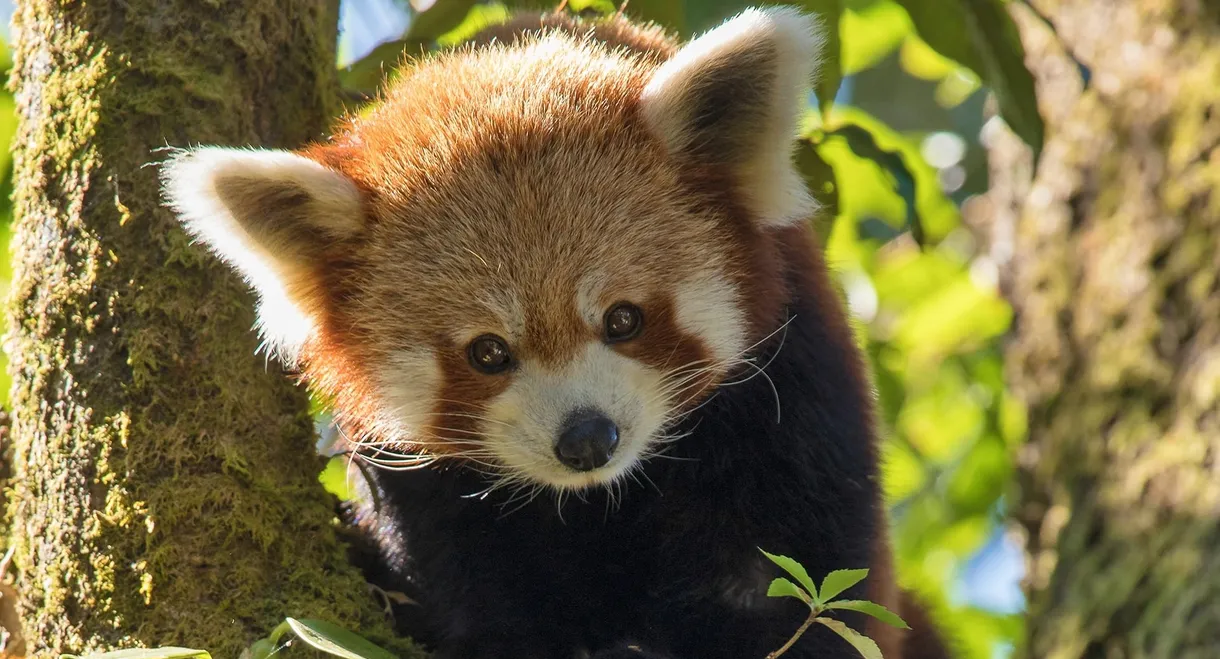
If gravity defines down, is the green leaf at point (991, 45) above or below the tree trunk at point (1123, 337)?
above

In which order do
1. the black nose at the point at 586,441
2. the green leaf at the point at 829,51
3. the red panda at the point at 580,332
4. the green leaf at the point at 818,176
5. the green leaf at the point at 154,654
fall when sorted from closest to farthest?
1. the green leaf at the point at 154,654
2. the black nose at the point at 586,441
3. the red panda at the point at 580,332
4. the green leaf at the point at 829,51
5. the green leaf at the point at 818,176

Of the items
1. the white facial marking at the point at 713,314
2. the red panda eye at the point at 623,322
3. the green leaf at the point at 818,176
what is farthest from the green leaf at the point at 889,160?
the red panda eye at the point at 623,322

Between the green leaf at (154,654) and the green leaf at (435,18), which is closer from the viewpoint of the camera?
the green leaf at (154,654)

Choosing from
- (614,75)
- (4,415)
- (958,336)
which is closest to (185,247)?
(4,415)

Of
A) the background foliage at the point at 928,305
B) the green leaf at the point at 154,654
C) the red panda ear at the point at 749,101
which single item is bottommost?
the background foliage at the point at 928,305

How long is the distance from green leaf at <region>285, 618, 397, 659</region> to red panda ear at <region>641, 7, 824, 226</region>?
1.59m

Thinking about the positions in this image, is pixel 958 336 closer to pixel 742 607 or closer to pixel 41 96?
pixel 742 607

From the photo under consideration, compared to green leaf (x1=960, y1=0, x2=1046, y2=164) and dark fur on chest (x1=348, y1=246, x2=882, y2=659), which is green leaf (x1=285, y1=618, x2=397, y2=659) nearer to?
dark fur on chest (x1=348, y1=246, x2=882, y2=659)

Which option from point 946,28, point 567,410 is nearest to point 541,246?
point 567,410

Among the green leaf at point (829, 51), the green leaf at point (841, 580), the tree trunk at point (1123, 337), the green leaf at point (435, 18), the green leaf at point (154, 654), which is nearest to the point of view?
the green leaf at point (154, 654)

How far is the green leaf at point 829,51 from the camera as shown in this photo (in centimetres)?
393

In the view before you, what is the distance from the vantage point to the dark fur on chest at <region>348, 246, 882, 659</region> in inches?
145

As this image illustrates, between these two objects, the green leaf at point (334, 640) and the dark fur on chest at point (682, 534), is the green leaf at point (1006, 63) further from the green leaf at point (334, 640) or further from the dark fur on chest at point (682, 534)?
the green leaf at point (334, 640)

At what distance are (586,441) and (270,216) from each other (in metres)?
1.01
